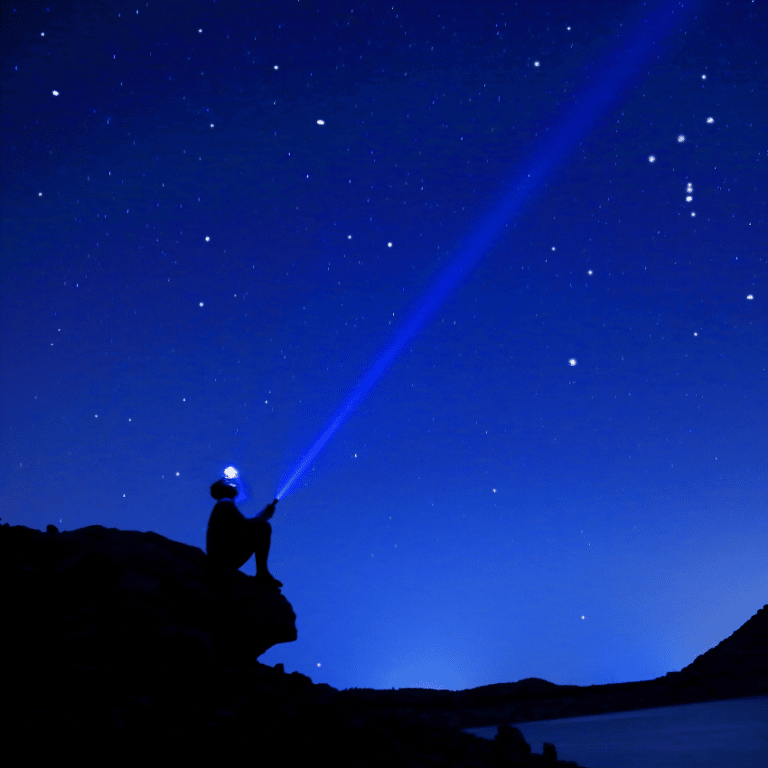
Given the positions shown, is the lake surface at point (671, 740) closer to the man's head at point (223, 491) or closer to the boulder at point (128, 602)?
the boulder at point (128, 602)

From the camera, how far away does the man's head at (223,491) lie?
9.06m

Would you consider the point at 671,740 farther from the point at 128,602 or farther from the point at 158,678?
the point at 128,602

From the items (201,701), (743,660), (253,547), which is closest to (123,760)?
(201,701)

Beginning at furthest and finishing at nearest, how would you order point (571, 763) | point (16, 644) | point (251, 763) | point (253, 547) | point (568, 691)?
point (568, 691) → point (253, 547) → point (571, 763) → point (16, 644) → point (251, 763)

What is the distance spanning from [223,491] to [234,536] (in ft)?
2.21

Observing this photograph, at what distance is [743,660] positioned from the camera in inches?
994

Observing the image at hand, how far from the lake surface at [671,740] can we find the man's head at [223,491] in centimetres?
485

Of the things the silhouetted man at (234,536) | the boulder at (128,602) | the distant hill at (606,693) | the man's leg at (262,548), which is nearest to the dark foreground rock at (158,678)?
the boulder at (128,602)

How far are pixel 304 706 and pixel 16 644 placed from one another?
2329 mm

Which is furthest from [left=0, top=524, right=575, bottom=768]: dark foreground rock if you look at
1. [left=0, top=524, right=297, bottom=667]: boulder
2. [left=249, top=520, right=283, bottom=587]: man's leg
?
[left=249, top=520, right=283, bottom=587]: man's leg

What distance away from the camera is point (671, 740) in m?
7.19

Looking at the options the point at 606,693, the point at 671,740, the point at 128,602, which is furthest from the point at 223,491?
the point at 606,693

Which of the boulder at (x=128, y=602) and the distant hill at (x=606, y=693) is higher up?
the boulder at (x=128, y=602)

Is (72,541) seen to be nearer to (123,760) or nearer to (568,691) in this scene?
(123,760)
